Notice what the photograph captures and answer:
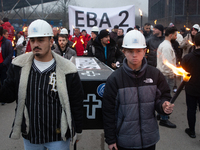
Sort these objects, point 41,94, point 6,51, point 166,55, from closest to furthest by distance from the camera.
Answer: point 41,94, point 166,55, point 6,51

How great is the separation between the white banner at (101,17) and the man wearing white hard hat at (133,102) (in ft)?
25.6

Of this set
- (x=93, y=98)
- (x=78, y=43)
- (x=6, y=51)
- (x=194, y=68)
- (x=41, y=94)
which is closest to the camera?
(x=41, y=94)

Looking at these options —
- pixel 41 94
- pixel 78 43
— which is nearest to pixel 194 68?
pixel 41 94

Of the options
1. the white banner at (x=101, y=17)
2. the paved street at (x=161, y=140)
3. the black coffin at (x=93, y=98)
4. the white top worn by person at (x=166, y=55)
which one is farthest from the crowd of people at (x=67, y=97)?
the white banner at (x=101, y=17)

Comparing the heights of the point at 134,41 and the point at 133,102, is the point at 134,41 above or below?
above

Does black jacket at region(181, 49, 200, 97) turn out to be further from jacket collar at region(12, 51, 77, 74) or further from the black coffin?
jacket collar at region(12, 51, 77, 74)

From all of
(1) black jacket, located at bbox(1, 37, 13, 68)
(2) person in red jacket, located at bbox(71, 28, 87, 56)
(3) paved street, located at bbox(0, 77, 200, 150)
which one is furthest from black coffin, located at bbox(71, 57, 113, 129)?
(2) person in red jacket, located at bbox(71, 28, 87, 56)

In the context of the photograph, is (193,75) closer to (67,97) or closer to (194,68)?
(194,68)

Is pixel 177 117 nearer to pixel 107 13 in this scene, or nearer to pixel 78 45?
pixel 78 45

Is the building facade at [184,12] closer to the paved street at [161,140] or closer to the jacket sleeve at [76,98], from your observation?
the paved street at [161,140]

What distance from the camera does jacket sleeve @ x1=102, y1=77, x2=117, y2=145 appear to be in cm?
220

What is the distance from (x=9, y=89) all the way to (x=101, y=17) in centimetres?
837

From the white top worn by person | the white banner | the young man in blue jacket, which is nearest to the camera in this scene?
the young man in blue jacket

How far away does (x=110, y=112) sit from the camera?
87.9 inches
